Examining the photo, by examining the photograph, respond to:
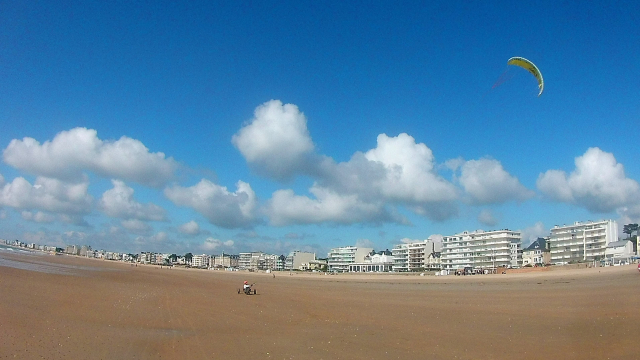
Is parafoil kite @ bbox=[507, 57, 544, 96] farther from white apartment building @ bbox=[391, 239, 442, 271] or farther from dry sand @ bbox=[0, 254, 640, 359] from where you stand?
white apartment building @ bbox=[391, 239, 442, 271]

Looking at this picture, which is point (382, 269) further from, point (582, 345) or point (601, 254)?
point (582, 345)

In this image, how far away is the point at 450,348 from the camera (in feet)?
32.7

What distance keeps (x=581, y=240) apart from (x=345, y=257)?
88533mm

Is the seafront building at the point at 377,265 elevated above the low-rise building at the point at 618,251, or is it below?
below

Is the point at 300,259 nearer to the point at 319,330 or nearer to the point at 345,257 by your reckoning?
the point at 345,257

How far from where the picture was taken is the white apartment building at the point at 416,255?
124 meters

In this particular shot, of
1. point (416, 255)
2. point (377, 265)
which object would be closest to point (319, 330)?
point (416, 255)

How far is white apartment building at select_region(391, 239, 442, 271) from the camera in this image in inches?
4879

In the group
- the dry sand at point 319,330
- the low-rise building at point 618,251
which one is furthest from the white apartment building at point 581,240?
the dry sand at point 319,330

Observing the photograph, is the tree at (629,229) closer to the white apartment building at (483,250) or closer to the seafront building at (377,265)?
the white apartment building at (483,250)

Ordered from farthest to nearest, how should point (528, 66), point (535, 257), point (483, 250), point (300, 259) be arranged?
point (300, 259) → point (535, 257) → point (483, 250) → point (528, 66)

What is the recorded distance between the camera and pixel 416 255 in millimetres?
127750

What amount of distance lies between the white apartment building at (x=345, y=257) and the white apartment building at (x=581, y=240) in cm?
7292

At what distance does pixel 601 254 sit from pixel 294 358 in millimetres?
92954
